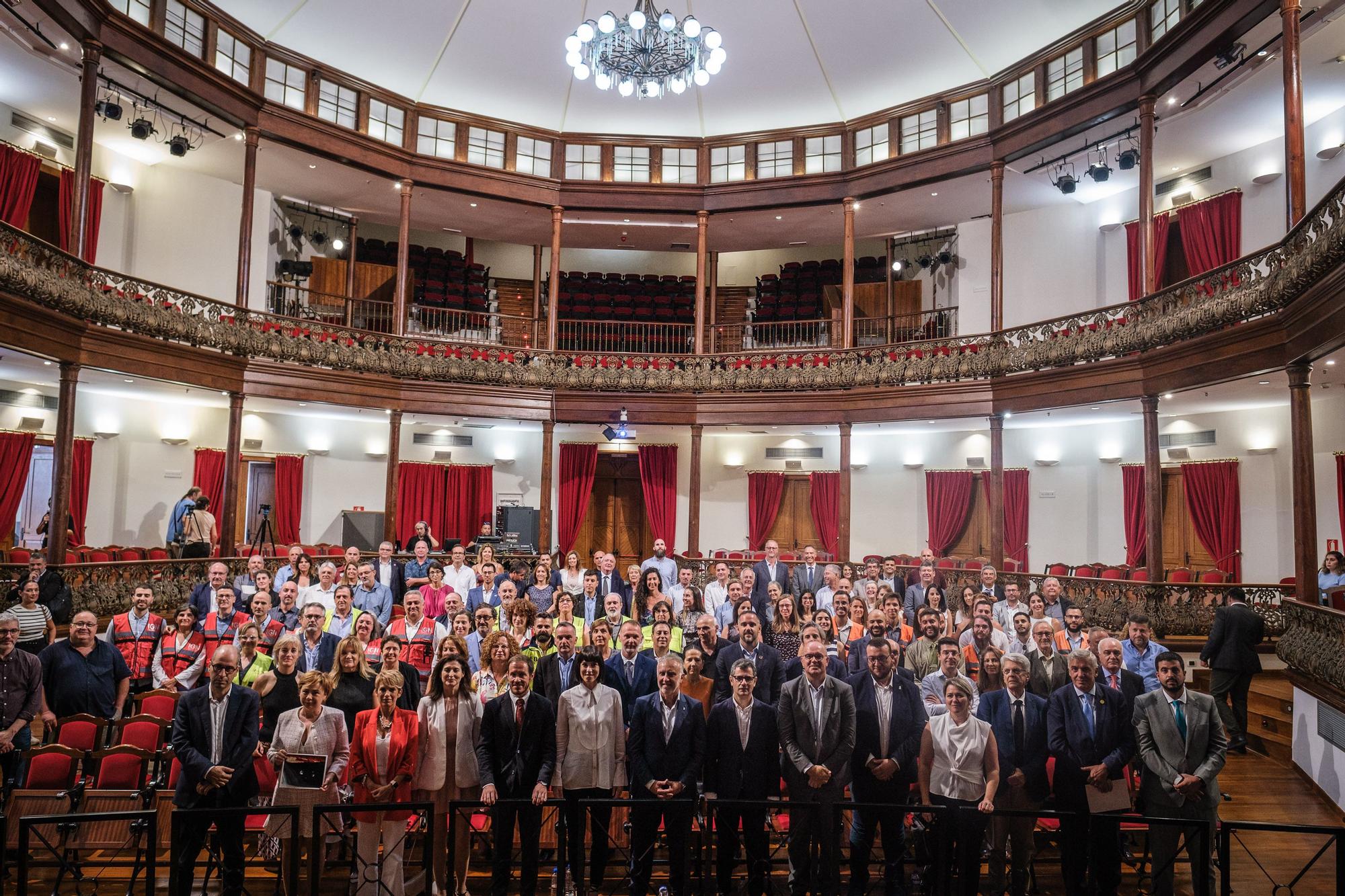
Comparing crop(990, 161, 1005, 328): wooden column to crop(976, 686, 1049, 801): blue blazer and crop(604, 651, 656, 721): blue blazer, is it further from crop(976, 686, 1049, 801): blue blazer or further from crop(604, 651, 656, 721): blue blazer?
crop(604, 651, 656, 721): blue blazer

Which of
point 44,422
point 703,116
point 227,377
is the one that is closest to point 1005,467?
point 703,116

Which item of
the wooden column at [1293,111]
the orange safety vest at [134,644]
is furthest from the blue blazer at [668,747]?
the wooden column at [1293,111]

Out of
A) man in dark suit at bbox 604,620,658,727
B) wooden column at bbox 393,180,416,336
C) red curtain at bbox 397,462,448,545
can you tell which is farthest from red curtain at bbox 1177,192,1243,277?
red curtain at bbox 397,462,448,545

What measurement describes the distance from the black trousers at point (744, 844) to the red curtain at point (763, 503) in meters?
12.0

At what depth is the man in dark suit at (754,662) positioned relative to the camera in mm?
5629

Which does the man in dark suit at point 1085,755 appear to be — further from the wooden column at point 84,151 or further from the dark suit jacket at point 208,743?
the wooden column at point 84,151

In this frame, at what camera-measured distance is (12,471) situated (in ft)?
39.3

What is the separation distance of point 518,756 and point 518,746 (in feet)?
0.17

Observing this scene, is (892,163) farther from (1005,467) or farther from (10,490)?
(10,490)

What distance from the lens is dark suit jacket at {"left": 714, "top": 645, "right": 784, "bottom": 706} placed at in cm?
562

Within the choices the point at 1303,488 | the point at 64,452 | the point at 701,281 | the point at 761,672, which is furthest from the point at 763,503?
the point at 761,672

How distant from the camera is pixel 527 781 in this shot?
183 inches

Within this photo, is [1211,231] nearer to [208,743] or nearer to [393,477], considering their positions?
[393,477]

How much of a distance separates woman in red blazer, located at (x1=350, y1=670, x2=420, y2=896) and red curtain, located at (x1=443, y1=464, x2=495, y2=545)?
470 inches
